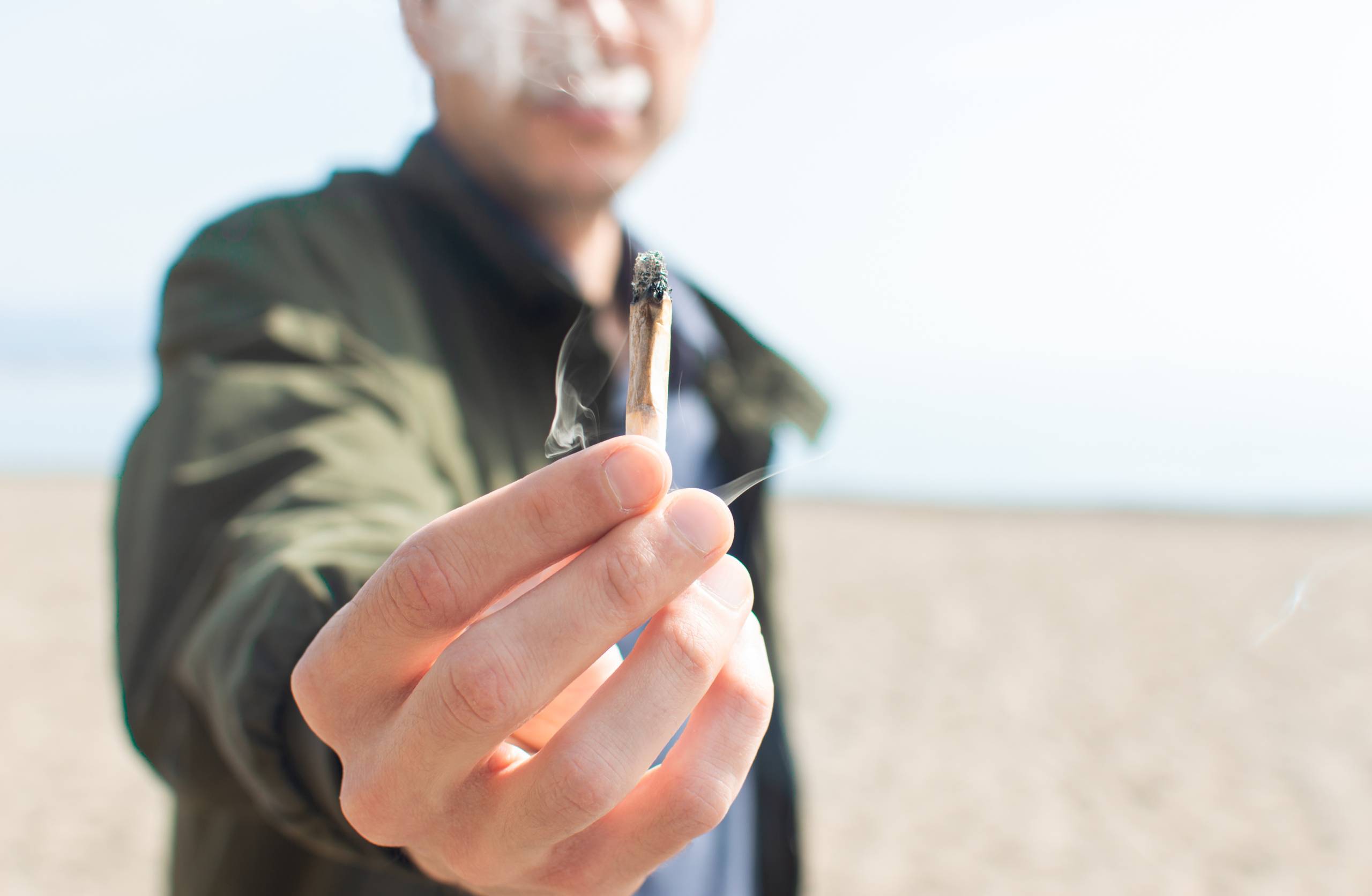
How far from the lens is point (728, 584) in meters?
0.87

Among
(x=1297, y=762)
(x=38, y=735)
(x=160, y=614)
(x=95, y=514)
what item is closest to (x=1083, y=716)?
(x=1297, y=762)

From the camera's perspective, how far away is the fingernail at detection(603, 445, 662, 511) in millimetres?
768

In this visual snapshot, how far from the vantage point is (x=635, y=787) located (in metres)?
0.93

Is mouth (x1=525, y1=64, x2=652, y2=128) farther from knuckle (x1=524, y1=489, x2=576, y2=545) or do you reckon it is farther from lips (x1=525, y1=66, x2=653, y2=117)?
knuckle (x1=524, y1=489, x2=576, y2=545)

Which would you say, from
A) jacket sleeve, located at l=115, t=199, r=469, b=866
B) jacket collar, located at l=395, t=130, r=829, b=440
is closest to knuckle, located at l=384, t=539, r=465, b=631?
jacket sleeve, located at l=115, t=199, r=469, b=866

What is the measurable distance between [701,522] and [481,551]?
20cm

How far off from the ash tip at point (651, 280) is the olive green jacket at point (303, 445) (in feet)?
1.77

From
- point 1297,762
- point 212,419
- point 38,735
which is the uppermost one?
point 212,419

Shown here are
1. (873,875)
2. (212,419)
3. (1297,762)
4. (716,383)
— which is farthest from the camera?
(1297,762)

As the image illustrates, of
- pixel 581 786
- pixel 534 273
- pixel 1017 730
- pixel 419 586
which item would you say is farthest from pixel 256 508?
pixel 1017 730

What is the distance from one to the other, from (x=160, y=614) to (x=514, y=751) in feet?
2.75

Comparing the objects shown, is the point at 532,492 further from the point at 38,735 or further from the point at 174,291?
the point at 38,735

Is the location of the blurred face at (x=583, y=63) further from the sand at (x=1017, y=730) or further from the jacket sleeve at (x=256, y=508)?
the sand at (x=1017, y=730)

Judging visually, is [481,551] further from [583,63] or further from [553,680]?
[583,63]
